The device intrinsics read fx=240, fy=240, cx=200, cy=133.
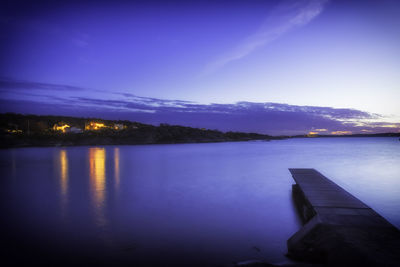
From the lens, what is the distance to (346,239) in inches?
138

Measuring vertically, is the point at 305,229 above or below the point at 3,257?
above

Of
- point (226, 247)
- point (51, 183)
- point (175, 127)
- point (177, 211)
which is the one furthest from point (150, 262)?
point (175, 127)

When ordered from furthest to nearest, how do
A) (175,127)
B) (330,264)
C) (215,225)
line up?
(175,127), (215,225), (330,264)

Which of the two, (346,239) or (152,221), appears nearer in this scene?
(346,239)

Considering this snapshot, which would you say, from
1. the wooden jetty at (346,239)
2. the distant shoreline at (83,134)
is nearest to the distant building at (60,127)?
the distant shoreline at (83,134)

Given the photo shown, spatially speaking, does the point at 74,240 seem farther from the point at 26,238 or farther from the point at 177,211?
the point at 177,211

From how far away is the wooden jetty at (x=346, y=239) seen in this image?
3.13 metres

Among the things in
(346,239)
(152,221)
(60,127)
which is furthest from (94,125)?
(346,239)

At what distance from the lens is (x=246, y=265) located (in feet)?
11.4

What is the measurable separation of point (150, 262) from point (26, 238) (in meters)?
3.10

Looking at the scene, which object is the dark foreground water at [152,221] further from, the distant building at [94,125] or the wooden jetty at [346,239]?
the distant building at [94,125]

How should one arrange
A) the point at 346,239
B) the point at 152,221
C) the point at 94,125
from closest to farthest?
the point at 346,239, the point at 152,221, the point at 94,125

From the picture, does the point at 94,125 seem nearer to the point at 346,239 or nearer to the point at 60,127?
the point at 60,127

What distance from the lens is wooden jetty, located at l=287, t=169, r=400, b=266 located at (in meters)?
3.13
